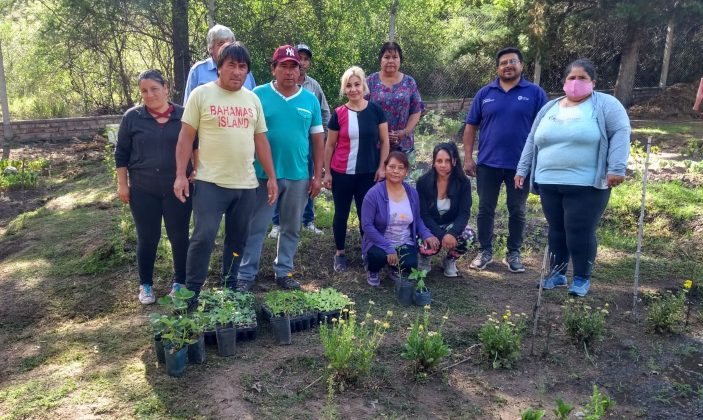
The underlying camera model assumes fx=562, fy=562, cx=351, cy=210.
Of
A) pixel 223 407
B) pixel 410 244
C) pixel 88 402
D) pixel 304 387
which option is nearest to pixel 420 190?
pixel 410 244

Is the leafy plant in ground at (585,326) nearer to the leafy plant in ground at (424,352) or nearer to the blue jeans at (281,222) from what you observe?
the leafy plant in ground at (424,352)

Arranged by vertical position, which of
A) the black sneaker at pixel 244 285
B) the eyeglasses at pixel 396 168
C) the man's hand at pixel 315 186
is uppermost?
the eyeglasses at pixel 396 168

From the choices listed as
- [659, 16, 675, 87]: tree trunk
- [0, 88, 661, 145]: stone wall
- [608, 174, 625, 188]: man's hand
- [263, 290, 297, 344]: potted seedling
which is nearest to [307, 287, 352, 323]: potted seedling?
[263, 290, 297, 344]: potted seedling

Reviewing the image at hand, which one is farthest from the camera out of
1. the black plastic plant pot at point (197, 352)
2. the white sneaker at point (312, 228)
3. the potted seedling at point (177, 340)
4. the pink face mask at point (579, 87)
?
the white sneaker at point (312, 228)

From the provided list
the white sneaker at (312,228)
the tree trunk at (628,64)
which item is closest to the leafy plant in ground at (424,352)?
the white sneaker at (312,228)

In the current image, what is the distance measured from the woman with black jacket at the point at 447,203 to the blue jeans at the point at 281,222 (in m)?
1.00

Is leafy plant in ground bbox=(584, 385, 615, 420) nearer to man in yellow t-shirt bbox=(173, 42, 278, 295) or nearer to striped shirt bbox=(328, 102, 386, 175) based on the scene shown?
man in yellow t-shirt bbox=(173, 42, 278, 295)

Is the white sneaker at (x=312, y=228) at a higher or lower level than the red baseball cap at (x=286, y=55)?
lower

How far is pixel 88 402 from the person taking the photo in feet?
8.83

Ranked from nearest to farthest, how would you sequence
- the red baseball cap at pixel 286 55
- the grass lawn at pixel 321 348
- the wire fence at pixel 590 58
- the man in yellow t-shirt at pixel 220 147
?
the grass lawn at pixel 321 348 → the man in yellow t-shirt at pixel 220 147 → the red baseball cap at pixel 286 55 → the wire fence at pixel 590 58

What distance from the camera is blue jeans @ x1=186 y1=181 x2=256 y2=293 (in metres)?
3.37

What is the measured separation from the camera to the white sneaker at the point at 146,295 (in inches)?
151

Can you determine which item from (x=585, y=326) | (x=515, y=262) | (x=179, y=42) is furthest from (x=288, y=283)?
(x=179, y=42)

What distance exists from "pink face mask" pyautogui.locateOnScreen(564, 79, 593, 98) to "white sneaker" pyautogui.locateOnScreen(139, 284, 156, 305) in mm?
3165
